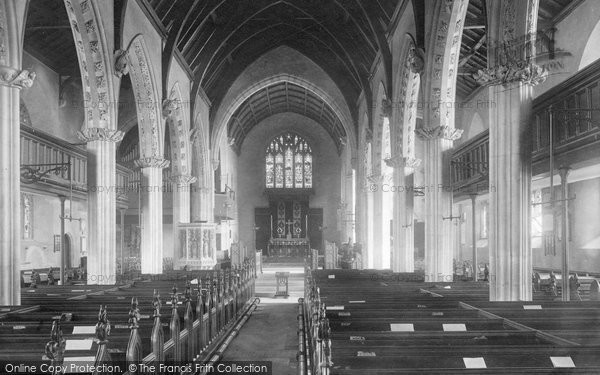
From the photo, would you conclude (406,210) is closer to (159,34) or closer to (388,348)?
(159,34)

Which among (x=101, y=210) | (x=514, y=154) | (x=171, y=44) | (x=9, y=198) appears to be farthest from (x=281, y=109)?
(x=514, y=154)

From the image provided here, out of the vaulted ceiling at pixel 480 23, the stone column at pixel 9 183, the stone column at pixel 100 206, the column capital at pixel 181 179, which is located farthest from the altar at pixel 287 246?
the stone column at pixel 9 183

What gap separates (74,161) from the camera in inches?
651

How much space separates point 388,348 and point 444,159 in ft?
28.2

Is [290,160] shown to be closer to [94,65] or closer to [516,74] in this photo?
[94,65]

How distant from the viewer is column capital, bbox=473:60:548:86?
7500 mm

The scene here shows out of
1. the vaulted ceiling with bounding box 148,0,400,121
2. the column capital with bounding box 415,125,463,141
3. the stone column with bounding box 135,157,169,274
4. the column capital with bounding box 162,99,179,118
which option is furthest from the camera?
the vaulted ceiling with bounding box 148,0,400,121

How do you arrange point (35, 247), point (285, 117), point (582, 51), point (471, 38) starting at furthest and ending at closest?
point (285, 117) → point (35, 247) → point (471, 38) → point (582, 51)

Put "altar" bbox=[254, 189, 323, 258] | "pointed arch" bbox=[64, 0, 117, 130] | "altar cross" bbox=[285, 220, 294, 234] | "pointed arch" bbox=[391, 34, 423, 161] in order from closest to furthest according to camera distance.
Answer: "pointed arch" bbox=[64, 0, 117, 130] < "pointed arch" bbox=[391, 34, 423, 161] < "altar cross" bbox=[285, 220, 294, 234] < "altar" bbox=[254, 189, 323, 258]

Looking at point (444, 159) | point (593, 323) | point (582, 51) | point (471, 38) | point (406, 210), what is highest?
point (471, 38)

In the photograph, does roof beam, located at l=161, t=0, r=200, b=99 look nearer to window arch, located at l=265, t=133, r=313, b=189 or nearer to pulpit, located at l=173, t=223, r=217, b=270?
pulpit, located at l=173, t=223, r=217, b=270

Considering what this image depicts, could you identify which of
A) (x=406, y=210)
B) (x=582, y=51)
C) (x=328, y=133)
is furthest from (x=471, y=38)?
(x=328, y=133)

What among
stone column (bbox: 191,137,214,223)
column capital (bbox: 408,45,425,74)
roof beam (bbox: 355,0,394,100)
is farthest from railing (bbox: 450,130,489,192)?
stone column (bbox: 191,137,214,223)

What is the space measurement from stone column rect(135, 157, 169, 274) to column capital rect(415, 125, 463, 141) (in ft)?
24.5
